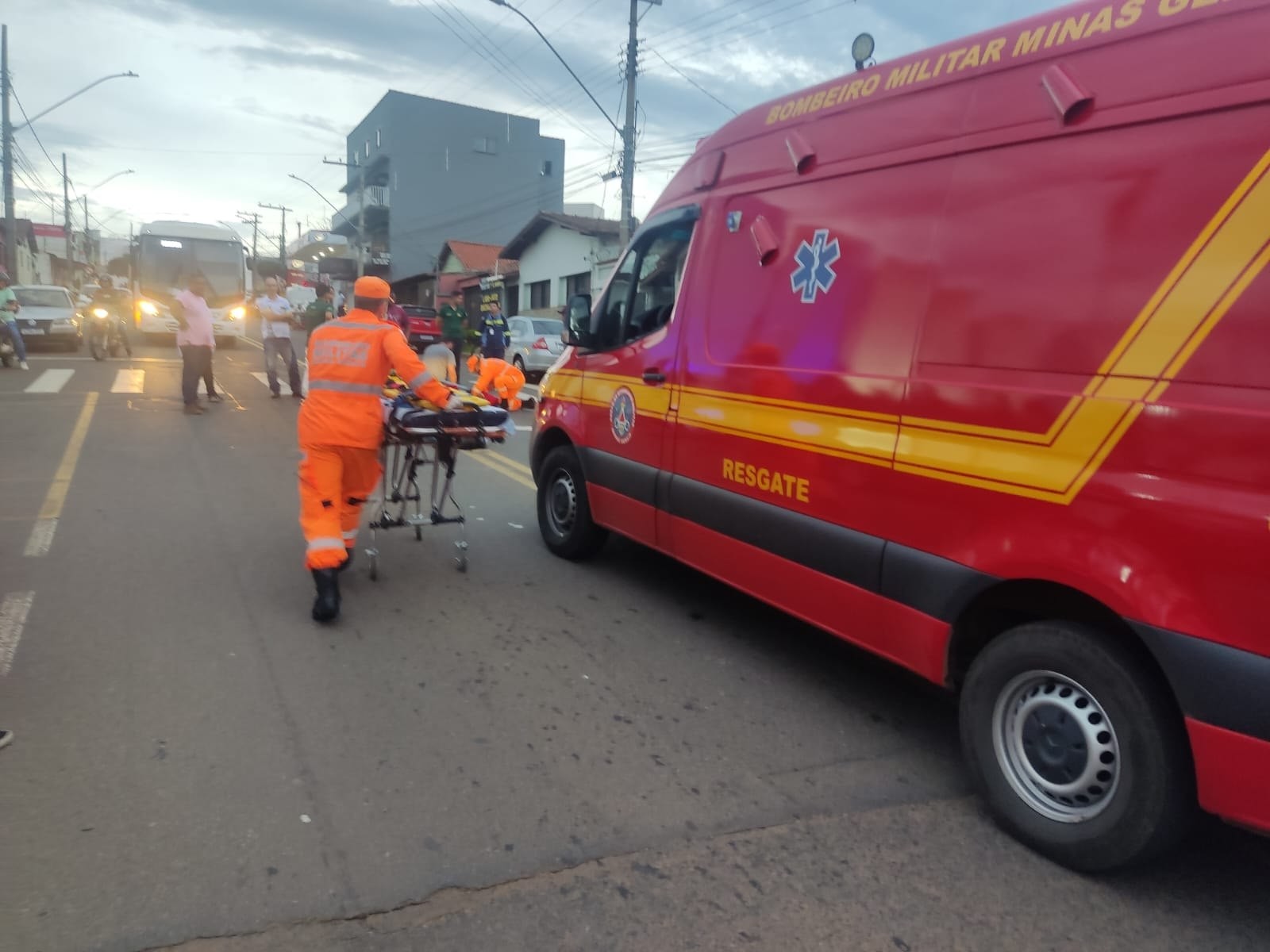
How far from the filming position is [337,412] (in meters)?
4.94

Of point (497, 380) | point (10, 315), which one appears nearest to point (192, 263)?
point (10, 315)

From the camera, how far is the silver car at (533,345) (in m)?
21.8

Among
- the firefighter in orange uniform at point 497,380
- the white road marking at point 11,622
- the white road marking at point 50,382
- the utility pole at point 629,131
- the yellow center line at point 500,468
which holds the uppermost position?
the utility pole at point 629,131

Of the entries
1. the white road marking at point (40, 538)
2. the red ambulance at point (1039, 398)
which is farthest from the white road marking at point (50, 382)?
the red ambulance at point (1039, 398)

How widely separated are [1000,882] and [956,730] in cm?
121

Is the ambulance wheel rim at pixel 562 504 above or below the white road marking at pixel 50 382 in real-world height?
above

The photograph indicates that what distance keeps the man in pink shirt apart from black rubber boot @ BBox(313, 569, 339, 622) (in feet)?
28.0

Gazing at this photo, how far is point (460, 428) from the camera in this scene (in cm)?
Answer: 544

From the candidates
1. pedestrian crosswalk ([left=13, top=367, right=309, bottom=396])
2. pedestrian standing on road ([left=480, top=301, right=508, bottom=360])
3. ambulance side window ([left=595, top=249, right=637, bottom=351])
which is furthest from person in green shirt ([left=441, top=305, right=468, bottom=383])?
ambulance side window ([left=595, top=249, right=637, bottom=351])

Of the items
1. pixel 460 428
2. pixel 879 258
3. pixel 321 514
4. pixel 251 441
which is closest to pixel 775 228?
pixel 879 258

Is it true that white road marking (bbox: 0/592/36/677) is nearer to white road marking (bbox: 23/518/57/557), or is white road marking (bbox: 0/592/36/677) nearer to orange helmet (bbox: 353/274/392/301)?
white road marking (bbox: 23/518/57/557)

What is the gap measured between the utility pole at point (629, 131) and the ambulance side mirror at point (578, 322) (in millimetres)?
14189

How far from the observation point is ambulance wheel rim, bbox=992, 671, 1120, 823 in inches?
114

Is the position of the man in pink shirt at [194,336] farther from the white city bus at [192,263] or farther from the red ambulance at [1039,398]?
the white city bus at [192,263]
